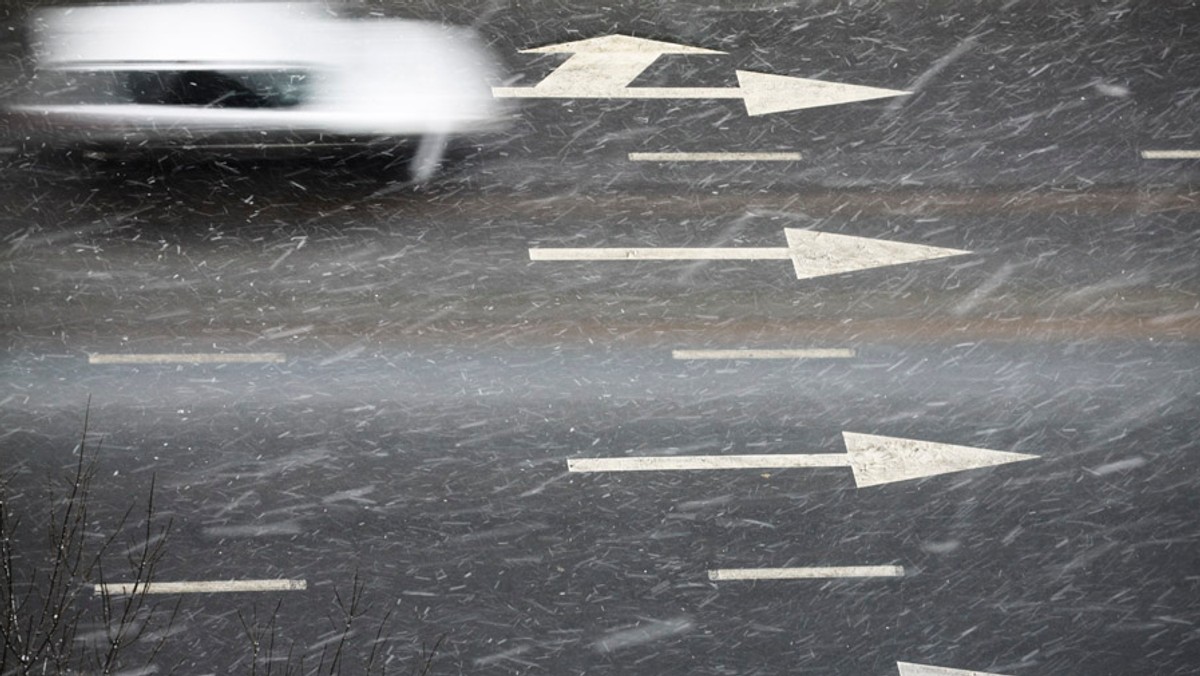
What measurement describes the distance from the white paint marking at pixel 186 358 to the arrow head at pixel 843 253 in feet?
12.0

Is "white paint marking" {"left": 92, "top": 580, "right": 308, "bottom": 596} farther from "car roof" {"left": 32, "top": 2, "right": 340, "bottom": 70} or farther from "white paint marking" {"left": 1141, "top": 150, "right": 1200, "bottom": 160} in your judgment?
"white paint marking" {"left": 1141, "top": 150, "right": 1200, "bottom": 160}

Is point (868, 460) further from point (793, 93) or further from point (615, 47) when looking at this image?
point (615, 47)

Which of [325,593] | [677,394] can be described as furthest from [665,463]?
[325,593]

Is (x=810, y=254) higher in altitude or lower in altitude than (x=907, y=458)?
higher

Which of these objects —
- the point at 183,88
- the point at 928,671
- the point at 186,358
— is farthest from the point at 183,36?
the point at 928,671

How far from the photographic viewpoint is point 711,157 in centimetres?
1357

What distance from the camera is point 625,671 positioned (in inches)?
409

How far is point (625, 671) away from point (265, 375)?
3.18 m

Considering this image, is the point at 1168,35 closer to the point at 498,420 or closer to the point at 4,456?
the point at 498,420

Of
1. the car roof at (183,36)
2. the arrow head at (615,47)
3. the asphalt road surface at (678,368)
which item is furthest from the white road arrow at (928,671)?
the car roof at (183,36)

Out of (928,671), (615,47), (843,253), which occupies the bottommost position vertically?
(928,671)

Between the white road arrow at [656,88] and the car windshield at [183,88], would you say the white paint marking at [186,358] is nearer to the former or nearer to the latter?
the car windshield at [183,88]

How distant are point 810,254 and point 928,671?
3.49 meters

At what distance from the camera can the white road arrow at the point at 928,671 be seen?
10438 mm
